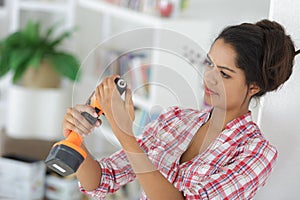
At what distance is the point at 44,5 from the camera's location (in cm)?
363

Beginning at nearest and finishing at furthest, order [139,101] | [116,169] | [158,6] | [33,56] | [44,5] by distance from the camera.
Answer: [116,169] → [139,101] → [158,6] → [33,56] → [44,5]

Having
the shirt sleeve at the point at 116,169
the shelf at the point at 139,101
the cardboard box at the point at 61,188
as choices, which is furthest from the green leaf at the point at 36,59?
the shirt sleeve at the point at 116,169

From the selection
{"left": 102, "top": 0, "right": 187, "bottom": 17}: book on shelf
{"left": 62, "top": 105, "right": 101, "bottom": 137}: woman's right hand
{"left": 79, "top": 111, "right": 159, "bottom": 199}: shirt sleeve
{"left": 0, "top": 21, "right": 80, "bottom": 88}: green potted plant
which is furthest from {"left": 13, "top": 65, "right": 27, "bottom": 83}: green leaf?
{"left": 62, "top": 105, "right": 101, "bottom": 137}: woman's right hand

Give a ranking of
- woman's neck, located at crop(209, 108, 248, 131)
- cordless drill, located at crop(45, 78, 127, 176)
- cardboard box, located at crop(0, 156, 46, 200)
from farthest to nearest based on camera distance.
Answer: cardboard box, located at crop(0, 156, 46, 200)
woman's neck, located at crop(209, 108, 248, 131)
cordless drill, located at crop(45, 78, 127, 176)

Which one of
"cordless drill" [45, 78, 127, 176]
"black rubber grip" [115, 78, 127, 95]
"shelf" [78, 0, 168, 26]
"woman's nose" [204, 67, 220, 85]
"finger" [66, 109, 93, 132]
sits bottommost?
"shelf" [78, 0, 168, 26]

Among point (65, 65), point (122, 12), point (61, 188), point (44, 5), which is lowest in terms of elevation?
point (61, 188)

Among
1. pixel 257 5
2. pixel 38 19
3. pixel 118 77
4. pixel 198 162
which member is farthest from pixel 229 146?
pixel 38 19

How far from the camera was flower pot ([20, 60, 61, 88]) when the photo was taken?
337 cm

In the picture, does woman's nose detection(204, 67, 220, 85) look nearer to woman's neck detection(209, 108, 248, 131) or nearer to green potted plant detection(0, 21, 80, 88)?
woman's neck detection(209, 108, 248, 131)

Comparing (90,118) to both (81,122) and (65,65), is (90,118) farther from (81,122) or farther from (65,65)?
(65,65)

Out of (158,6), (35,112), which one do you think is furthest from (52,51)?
(158,6)

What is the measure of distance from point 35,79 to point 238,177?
2.45 metres

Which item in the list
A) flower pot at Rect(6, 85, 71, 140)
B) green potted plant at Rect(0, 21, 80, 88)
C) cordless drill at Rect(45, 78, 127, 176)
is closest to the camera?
cordless drill at Rect(45, 78, 127, 176)

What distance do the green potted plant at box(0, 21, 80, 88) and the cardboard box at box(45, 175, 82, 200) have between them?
0.56m
